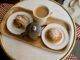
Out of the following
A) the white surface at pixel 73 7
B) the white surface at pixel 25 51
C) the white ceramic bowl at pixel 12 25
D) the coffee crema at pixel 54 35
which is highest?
the white surface at pixel 73 7

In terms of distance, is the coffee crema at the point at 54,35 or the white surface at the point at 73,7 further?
the white surface at the point at 73,7

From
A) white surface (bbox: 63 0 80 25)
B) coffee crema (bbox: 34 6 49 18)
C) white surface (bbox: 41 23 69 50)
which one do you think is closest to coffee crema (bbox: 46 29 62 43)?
white surface (bbox: 41 23 69 50)

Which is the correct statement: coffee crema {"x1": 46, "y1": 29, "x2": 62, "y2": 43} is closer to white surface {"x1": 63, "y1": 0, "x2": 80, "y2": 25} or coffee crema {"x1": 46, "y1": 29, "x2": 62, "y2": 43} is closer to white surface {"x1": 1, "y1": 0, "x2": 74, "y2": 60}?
white surface {"x1": 1, "y1": 0, "x2": 74, "y2": 60}

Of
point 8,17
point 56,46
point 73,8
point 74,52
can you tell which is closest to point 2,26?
point 8,17

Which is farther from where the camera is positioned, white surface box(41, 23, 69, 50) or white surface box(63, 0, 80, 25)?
white surface box(63, 0, 80, 25)

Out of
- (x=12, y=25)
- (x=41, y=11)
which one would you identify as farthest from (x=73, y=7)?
(x=12, y=25)

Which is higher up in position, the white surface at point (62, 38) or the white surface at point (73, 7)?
the white surface at point (73, 7)

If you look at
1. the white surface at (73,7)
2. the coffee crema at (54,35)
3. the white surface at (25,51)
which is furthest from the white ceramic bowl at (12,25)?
the white surface at (73,7)

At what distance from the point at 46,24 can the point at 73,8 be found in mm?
666

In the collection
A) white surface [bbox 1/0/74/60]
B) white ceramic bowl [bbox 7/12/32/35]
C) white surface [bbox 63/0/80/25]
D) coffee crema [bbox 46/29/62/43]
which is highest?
white surface [bbox 63/0/80/25]

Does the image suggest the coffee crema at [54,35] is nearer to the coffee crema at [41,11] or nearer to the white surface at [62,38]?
the white surface at [62,38]

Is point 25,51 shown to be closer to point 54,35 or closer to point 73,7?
point 54,35

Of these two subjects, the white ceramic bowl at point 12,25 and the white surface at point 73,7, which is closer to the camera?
the white ceramic bowl at point 12,25

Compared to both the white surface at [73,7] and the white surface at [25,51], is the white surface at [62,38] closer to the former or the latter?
the white surface at [25,51]
